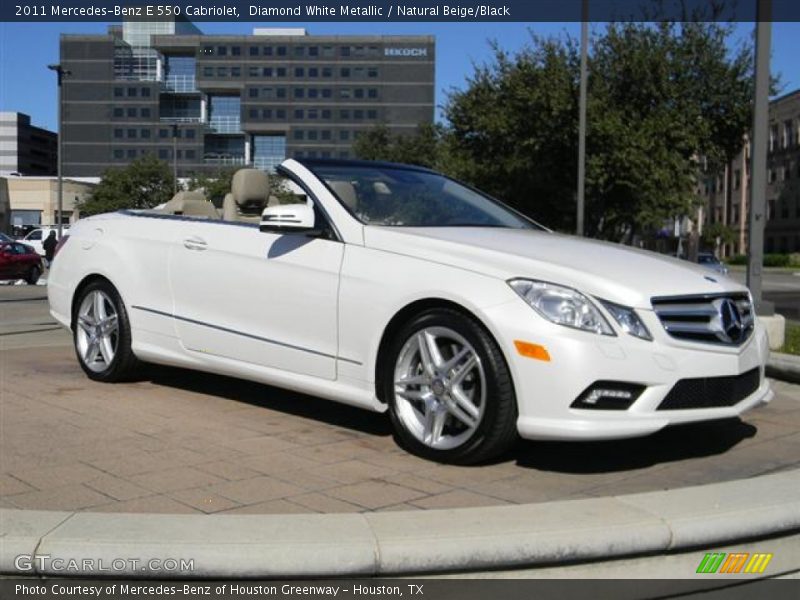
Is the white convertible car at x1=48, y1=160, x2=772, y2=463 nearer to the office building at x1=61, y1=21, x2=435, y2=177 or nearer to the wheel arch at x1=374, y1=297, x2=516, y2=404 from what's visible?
the wheel arch at x1=374, y1=297, x2=516, y2=404

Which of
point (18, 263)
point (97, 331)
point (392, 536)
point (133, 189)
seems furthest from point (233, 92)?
point (392, 536)

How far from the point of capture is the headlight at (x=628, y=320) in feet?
13.8

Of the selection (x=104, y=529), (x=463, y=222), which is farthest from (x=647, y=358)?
(x=104, y=529)

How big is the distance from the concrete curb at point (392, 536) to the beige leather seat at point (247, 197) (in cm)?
299

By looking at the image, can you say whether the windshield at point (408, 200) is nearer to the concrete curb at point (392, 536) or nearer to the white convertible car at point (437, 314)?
the white convertible car at point (437, 314)

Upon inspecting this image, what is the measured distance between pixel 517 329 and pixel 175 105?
135 meters

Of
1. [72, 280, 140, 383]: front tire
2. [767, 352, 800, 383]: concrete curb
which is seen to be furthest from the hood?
[767, 352, 800, 383]: concrete curb

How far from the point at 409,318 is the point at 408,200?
1094 mm

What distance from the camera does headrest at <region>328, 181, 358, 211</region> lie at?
525 cm

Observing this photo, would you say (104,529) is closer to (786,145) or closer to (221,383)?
(221,383)

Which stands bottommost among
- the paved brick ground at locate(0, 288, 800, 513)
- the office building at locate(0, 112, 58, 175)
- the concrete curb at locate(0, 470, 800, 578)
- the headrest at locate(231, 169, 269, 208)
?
the paved brick ground at locate(0, 288, 800, 513)

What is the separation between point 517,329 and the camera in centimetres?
421

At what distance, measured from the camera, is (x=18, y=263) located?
26484 millimetres

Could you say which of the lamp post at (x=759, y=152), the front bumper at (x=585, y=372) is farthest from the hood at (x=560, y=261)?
the lamp post at (x=759, y=152)
